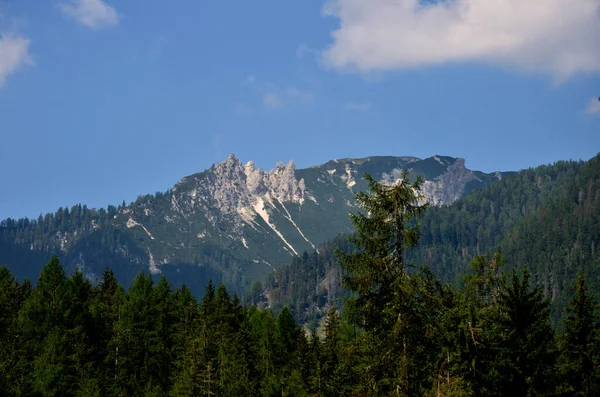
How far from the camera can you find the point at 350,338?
273 ft

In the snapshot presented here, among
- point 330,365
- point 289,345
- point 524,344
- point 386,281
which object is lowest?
point 330,365

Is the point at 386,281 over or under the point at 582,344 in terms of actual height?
over

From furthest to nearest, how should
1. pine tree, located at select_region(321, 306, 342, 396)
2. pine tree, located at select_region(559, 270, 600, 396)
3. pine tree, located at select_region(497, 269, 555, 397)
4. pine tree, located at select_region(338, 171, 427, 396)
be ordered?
pine tree, located at select_region(321, 306, 342, 396) < pine tree, located at select_region(559, 270, 600, 396) < pine tree, located at select_region(497, 269, 555, 397) < pine tree, located at select_region(338, 171, 427, 396)

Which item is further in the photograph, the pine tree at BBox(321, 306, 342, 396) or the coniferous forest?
the pine tree at BBox(321, 306, 342, 396)

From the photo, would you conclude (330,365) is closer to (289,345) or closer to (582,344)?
(582,344)

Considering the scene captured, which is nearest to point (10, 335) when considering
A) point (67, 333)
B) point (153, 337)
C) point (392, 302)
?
point (67, 333)

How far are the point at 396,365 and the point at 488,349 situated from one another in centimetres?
1212

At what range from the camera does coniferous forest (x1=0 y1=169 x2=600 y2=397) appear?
3594 centimetres

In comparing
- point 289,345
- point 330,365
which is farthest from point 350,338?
point 289,345

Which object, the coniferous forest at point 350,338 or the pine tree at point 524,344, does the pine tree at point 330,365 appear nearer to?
the coniferous forest at point 350,338

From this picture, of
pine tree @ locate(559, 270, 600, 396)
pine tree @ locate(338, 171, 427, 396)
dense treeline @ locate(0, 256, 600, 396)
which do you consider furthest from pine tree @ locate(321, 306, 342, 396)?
pine tree @ locate(338, 171, 427, 396)

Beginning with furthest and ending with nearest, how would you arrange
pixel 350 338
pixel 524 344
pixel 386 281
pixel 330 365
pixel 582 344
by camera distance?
pixel 350 338
pixel 330 365
pixel 582 344
pixel 524 344
pixel 386 281

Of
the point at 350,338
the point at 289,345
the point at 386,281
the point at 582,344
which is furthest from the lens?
the point at 289,345

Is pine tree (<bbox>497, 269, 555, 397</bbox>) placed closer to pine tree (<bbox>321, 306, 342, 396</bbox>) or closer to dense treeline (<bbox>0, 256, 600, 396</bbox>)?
dense treeline (<bbox>0, 256, 600, 396</bbox>)
